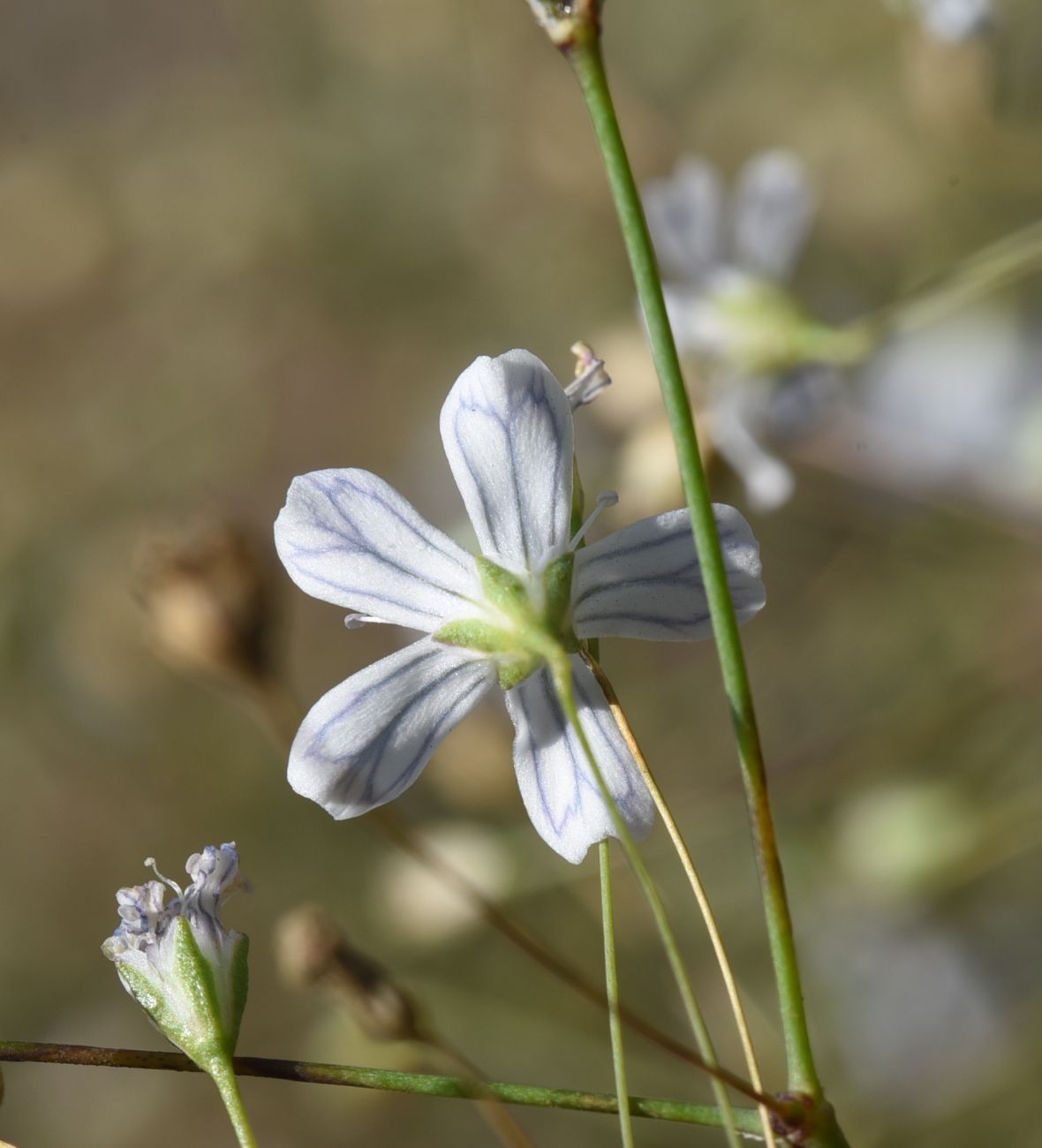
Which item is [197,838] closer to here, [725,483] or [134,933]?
[725,483]

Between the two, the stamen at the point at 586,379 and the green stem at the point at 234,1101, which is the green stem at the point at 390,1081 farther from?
the stamen at the point at 586,379

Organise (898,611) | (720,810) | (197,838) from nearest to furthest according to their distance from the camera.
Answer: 1. (720,810)
2. (898,611)
3. (197,838)

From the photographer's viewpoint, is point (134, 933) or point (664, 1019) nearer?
point (134, 933)

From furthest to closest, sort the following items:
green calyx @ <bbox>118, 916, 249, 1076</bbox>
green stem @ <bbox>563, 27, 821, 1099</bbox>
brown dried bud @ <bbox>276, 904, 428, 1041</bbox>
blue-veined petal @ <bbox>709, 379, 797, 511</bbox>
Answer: blue-veined petal @ <bbox>709, 379, 797, 511</bbox>
brown dried bud @ <bbox>276, 904, 428, 1041</bbox>
green calyx @ <bbox>118, 916, 249, 1076</bbox>
green stem @ <bbox>563, 27, 821, 1099</bbox>

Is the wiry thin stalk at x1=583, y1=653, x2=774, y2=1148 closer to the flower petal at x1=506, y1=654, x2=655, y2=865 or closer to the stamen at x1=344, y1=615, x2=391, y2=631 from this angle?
the flower petal at x1=506, y1=654, x2=655, y2=865

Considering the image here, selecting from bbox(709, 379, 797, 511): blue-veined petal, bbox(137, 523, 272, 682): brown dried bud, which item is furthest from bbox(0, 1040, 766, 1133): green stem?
bbox(709, 379, 797, 511): blue-veined petal

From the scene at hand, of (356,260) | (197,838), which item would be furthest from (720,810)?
(356,260)
